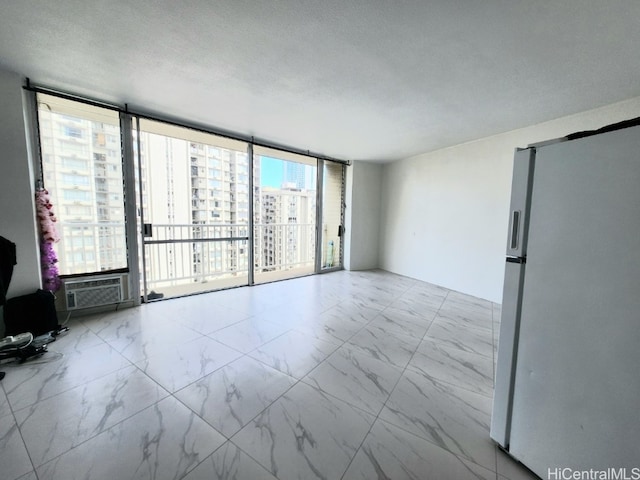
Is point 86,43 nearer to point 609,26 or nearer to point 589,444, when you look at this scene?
point 609,26

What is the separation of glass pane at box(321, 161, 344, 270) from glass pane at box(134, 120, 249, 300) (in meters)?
1.90

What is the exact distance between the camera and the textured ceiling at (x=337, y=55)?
143 cm

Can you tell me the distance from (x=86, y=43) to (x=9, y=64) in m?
1.01

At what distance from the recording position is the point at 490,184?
360cm

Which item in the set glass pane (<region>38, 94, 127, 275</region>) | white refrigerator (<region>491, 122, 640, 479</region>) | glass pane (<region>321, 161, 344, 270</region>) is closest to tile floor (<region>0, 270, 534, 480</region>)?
white refrigerator (<region>491, 122, 640, 479</region>)

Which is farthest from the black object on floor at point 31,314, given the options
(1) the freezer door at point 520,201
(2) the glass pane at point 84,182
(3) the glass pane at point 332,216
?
(3) the glass pane at point 332,216

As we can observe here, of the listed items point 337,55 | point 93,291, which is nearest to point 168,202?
point 93,291

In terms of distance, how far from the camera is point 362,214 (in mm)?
5500

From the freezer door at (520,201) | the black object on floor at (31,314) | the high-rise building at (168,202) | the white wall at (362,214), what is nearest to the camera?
the freezer door at (520,201)

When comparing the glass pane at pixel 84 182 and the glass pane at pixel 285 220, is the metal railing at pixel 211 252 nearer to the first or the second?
the glass pane at pixel 285 220

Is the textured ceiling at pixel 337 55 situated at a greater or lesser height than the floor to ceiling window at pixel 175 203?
greater

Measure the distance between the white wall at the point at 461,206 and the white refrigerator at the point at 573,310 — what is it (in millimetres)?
2691

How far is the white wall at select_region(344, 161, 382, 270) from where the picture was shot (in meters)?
5.36

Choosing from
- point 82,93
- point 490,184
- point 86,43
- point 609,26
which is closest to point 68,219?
point 82,93
